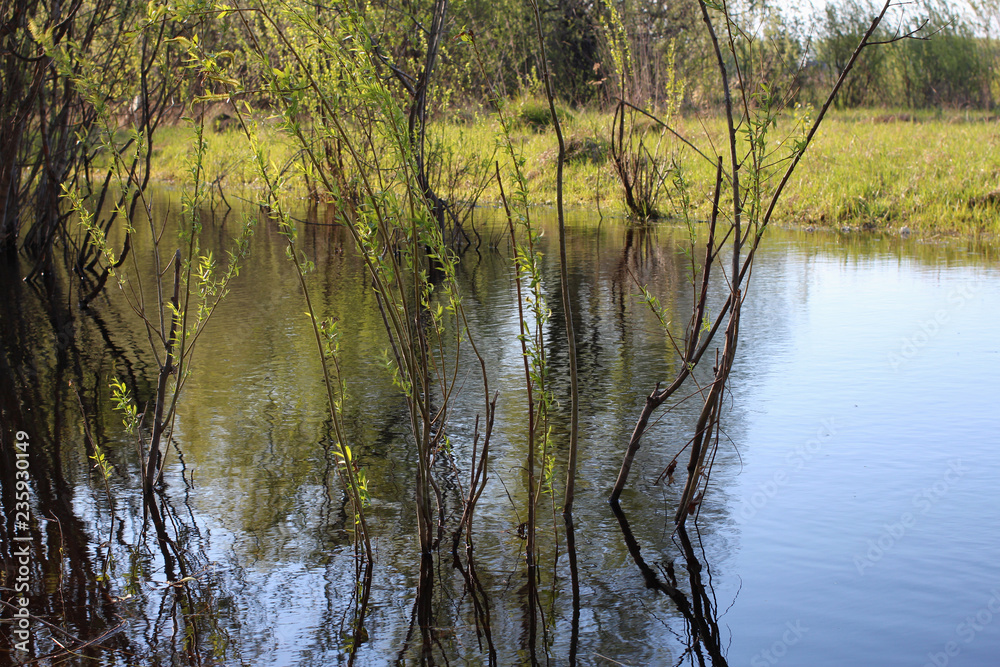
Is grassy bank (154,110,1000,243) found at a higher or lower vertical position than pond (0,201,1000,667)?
higher

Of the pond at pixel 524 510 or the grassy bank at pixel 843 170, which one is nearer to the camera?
the pond at pixel 524 510

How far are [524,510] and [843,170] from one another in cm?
920

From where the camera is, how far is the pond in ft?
8.32

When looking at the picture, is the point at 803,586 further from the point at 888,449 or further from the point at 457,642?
the point at 888,449

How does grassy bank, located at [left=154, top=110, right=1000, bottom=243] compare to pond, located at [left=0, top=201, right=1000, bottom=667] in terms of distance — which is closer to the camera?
pond, located at [left=0, top=201, right=1000, bottom=667]

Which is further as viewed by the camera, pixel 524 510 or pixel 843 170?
pixel 843 170

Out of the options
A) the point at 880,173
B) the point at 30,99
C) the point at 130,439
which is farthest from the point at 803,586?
the point at 880,173

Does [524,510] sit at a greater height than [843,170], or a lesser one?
lesser

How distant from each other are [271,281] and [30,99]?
2828 mm

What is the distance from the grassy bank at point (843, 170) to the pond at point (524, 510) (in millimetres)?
2879

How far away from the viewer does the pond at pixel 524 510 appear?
2.54 m

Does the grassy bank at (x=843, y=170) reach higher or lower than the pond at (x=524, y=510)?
higher

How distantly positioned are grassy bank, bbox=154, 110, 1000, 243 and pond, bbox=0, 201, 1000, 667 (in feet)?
9.44

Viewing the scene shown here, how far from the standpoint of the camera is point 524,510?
327 centimetres
